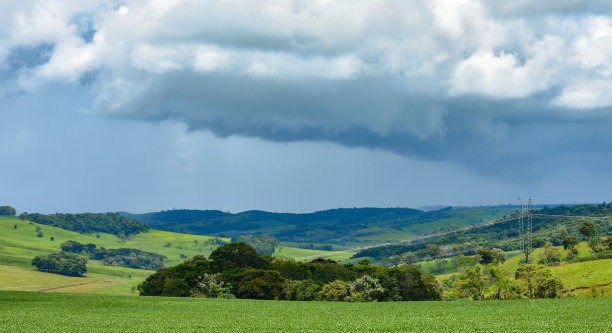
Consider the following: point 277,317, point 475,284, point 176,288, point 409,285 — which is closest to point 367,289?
point 409,285

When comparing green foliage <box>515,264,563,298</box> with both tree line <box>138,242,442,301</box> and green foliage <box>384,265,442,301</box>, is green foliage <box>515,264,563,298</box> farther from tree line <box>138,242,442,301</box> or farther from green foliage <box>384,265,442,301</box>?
tree line <box>138,242,442,301</box>

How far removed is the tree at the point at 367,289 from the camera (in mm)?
131875

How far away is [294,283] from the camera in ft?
468

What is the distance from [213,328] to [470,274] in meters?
83.5

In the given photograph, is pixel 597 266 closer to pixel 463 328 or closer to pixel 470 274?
pixel 470 274

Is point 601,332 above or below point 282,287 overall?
above

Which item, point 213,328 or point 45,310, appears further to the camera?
point 45,310

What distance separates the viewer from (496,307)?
Answer: 86.4m

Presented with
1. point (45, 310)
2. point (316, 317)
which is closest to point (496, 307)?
point (316, 317)

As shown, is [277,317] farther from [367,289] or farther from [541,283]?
[541,283]

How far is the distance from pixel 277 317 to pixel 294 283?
6762 centimetres

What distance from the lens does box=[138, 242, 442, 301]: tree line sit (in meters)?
133

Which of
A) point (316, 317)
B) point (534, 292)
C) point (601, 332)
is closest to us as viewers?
point (601, 332)

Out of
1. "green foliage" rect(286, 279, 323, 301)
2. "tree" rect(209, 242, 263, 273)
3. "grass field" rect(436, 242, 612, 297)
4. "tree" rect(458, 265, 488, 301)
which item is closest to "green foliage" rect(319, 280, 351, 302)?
"green foliage" rect(286, 279, 323, 301)
